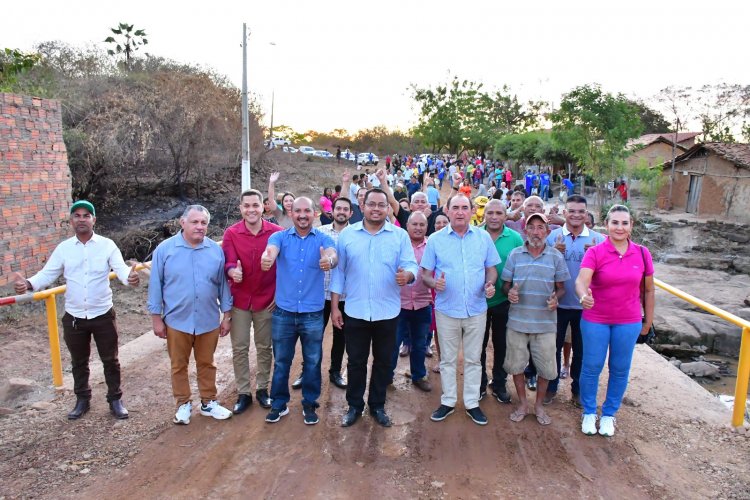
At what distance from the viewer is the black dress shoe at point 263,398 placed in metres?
4.51

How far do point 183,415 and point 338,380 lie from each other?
4.84 feet

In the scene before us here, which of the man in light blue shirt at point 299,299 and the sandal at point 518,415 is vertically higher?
the man in light blue shirt at point 299,299

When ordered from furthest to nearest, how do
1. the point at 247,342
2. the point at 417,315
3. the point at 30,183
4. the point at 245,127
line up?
the point at 245,127
the point at 30,183
the point at 417,315
the point at 247,342

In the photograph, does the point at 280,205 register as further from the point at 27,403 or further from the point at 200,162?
the point at 200,162

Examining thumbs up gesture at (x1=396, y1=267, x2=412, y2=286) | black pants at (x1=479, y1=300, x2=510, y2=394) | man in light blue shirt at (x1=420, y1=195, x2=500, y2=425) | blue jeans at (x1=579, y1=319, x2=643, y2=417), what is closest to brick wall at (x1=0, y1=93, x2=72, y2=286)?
thumbs up gesture at (x1=396, y1=267, x2=412, y2=286)

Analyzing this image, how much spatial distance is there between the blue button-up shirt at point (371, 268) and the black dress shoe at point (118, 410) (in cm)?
204

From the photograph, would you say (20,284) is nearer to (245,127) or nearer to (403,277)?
(403,277)

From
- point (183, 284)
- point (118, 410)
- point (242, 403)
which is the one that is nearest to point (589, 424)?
point (242, 403)

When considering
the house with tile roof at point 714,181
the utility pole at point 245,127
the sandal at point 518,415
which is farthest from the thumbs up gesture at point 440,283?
the house with tile roof at point 714,181

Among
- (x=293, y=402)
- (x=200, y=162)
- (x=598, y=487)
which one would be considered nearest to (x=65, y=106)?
(x=200, y=162)

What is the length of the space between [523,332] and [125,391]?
366 centimetres

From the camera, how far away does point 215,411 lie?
433cm

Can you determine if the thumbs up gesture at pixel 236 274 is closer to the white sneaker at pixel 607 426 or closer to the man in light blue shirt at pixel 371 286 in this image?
the man in light blue shirt at pixel 371 286

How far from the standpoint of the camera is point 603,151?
75.6ft
